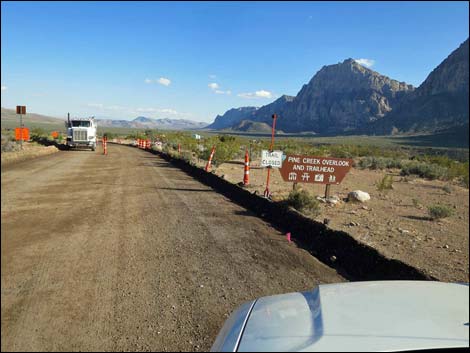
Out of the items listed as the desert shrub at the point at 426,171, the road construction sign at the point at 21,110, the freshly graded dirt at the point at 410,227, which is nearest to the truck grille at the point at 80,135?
the freshly graded dirt at the point at 410,227

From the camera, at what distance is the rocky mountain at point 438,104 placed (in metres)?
119

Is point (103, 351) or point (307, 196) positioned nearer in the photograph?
point (103, 351)

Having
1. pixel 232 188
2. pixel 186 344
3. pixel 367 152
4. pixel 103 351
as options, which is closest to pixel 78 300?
pixel 103 351

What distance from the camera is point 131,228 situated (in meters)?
6.34

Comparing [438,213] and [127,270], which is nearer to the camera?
[127,270]

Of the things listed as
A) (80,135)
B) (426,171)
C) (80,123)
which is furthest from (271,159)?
(80,123)

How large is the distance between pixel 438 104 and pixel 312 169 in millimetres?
143839

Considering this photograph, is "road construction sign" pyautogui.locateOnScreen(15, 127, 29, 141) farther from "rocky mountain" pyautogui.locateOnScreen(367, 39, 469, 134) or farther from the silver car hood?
"rocky mountain" pyautogui.locateOnScreen(367, 39, 469, 134)

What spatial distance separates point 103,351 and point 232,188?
8.66 metres

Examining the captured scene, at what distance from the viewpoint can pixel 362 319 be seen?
1.90m

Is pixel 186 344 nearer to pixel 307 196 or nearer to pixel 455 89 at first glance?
pixel 307 196

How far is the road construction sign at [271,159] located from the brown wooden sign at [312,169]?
1.47ft

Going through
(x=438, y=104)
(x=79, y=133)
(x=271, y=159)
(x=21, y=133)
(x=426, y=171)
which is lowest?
(x=426, y=171)

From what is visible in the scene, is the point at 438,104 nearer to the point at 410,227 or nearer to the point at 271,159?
the point at 410,227
